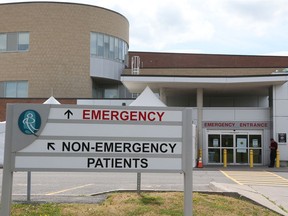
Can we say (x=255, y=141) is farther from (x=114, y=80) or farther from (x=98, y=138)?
(x=98, y=138)

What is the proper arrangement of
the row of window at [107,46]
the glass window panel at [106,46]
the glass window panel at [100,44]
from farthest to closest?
the glass window panel at [106,46] → the glass window panel at [100,44] → the row of window at [107,46]

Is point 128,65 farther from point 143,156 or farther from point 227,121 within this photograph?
point 143,156

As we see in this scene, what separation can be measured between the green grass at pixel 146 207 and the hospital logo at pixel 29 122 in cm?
184

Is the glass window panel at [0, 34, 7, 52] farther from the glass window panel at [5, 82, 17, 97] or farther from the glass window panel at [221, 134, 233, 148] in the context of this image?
the glass window panel at [221, 134, 233, 148]

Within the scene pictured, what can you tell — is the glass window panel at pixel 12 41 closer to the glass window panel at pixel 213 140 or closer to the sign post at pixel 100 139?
the glass window panel at pixel 213 140

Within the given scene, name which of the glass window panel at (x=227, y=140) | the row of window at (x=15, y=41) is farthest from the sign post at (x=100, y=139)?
the row of window at (x=15, y=41)

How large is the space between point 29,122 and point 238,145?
23415 millimetres

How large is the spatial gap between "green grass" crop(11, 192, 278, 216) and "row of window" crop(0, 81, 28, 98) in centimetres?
3208

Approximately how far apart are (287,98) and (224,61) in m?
27.2

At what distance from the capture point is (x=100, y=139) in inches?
258

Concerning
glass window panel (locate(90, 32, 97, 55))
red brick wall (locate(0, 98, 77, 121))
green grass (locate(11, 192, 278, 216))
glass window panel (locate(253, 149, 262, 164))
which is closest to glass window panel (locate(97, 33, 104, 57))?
glass window panel (locate(90, 32, 97, 55))

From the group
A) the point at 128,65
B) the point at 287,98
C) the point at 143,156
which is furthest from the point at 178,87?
the point at 143,156

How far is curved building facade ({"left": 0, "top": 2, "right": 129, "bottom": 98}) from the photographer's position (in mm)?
39531

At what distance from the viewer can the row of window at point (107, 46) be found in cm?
4122
